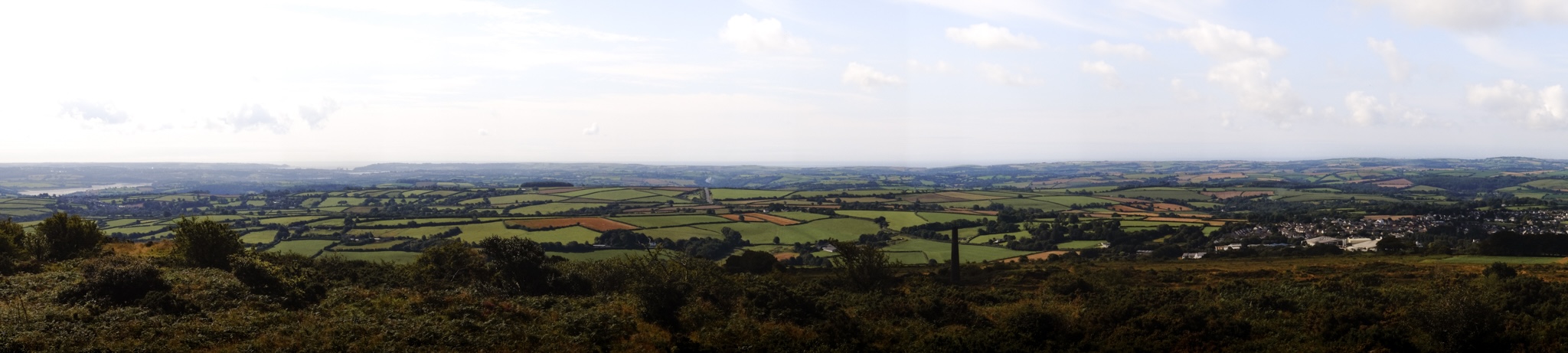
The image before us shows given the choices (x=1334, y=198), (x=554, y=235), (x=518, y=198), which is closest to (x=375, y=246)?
(x=554, y=235)

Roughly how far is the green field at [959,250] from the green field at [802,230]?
8636 mm

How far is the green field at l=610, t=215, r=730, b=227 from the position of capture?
3332 inches

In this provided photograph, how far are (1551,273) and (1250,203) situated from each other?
337 ft

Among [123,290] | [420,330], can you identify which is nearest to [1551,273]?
[420,330]

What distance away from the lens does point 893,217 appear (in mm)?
93875

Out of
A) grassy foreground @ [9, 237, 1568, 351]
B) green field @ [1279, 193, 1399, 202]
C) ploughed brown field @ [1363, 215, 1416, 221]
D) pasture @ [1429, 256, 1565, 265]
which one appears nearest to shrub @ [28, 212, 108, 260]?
grassy foreground @ [9, 237, 1568, 351]

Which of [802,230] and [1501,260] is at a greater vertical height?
[1501,260]

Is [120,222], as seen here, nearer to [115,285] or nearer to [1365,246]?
[115,285]

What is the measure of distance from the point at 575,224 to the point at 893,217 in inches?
1542

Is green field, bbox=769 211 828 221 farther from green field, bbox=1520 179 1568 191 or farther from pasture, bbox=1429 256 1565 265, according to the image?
green field, bbox=1520 179 1568 191

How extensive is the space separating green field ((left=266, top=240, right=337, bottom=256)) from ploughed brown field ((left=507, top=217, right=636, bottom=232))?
18549mm

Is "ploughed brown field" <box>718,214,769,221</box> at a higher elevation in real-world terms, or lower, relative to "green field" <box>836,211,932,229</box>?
higher

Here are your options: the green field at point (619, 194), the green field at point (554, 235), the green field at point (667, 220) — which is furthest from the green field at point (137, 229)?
the green field at point (619, 194)

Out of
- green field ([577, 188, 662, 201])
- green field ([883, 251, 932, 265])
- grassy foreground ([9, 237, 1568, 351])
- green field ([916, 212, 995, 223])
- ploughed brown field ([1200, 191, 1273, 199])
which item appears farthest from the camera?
ploughed brown field ([1200, 191, 1273, 199])
